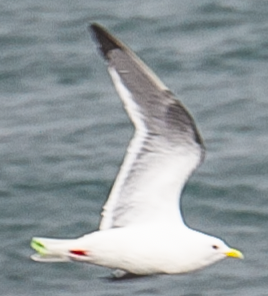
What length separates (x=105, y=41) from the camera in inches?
371

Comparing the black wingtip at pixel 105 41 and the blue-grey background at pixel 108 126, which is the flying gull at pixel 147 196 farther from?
the blue-grey background at pixel 108 126

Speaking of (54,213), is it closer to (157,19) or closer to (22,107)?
(22,107)

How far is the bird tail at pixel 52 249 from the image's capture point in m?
9.27

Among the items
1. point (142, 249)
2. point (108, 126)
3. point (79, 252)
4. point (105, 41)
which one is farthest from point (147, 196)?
point (108, 126)

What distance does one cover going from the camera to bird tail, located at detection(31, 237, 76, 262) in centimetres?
927

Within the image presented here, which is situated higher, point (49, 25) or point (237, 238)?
point (49, 25)

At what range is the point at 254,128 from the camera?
46.2 feet

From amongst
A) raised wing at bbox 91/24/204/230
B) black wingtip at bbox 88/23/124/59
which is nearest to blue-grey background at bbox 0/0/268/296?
raised wing at bbox 91/24/204/230

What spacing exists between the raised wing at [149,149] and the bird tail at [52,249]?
1.07 ft

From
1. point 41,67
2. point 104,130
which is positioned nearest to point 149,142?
point 104,130

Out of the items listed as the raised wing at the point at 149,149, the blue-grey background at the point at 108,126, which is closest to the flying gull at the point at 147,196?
the raised wing at the point at 149,149

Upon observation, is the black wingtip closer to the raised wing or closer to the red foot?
the raised wing

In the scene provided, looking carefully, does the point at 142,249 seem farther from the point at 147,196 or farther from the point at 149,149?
the point at 149,149

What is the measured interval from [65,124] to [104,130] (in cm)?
38
